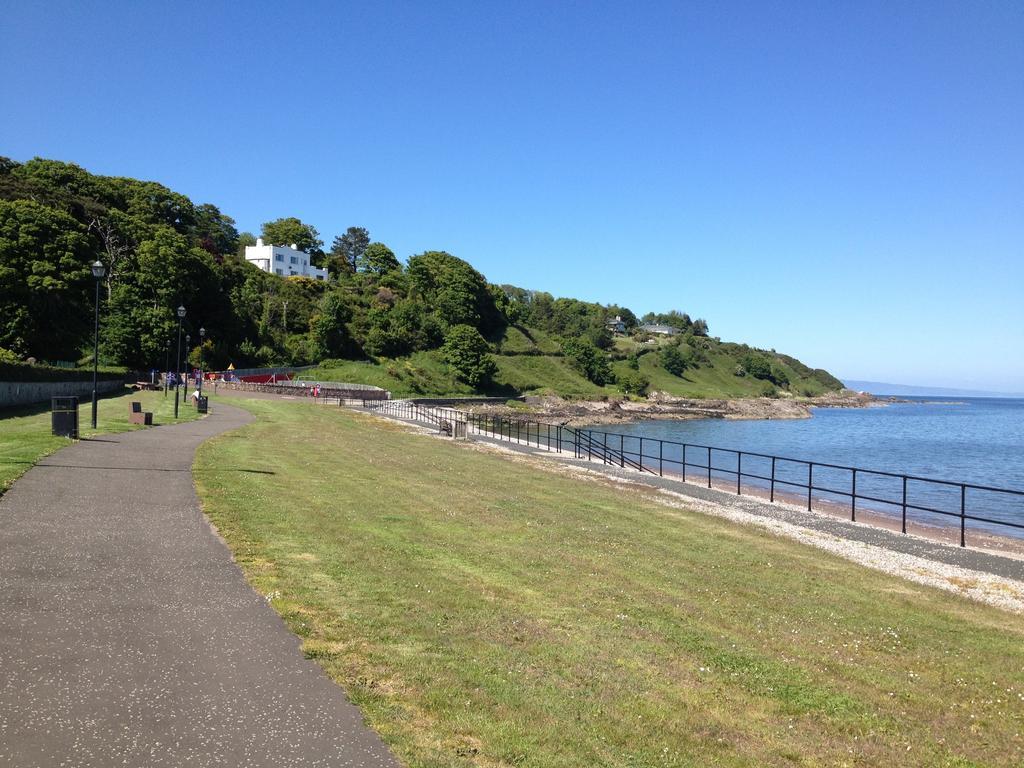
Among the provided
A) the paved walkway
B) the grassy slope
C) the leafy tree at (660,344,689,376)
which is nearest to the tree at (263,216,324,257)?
the grassy slope

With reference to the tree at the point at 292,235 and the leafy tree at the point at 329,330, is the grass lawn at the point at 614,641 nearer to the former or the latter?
the leafy tree at the point at 329,330

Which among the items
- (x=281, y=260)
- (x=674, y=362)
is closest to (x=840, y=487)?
(x=281, y=260)

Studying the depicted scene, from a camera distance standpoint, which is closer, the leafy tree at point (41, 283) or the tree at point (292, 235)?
the leafy tree at point (41, 283)

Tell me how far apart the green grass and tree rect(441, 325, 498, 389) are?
2657 inches

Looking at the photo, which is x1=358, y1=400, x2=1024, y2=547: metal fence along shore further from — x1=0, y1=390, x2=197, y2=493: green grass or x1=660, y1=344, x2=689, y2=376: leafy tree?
x1=660, y1=344, x2=689, y2=376: leafy tree

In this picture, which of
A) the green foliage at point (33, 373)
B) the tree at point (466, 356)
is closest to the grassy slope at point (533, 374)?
the tree at point (466, 356)

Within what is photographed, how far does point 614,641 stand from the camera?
7.49 meters

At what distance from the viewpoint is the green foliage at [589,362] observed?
138 m

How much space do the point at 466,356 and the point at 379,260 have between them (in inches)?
2253

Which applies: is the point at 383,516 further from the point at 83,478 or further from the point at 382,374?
the point at 382,374

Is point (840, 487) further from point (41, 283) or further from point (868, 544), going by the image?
point (41, 283)

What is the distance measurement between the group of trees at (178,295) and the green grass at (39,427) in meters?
17.7

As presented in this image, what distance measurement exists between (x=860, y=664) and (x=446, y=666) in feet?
14.8

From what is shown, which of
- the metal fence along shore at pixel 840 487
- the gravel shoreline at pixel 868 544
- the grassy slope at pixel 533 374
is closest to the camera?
the gravel shoreline at pixel 868 544
